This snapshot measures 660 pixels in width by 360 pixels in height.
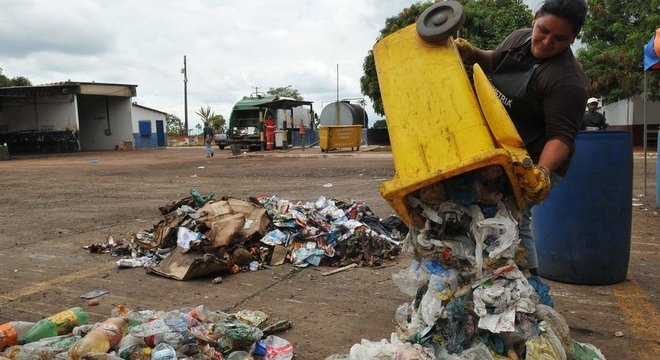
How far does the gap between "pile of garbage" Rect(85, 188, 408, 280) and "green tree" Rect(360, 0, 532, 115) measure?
55.4 ft

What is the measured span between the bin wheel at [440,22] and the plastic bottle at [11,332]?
2.69 m

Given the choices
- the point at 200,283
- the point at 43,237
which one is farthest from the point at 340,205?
the point at 43,237

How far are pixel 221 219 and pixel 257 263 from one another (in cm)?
60

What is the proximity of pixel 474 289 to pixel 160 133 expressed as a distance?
38522 millimetres

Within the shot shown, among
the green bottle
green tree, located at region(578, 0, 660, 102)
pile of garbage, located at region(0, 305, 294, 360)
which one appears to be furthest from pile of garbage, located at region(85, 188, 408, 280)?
green tree, located at region(578, 0, 660, 102)

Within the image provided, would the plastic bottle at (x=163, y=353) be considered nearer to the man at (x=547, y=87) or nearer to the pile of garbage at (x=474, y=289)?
the pile of garbage at (x=474, y=289)

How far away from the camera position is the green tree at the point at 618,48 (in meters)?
15.4

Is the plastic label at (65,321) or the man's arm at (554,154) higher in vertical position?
the man's arm at (554,154)

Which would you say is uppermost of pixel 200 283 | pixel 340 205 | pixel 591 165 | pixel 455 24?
pixel 455 24

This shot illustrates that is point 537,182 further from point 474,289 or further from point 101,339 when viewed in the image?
point 101,339

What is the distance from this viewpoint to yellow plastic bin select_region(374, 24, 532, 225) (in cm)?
200

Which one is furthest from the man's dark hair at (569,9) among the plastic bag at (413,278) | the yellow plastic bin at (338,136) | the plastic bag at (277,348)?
the yellow plastic bin at (338,136)

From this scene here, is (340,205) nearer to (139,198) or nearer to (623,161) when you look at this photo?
(623,161)

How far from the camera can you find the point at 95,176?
1360cm
